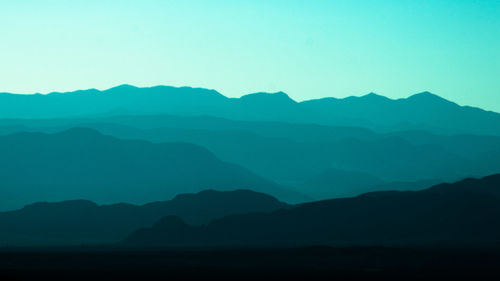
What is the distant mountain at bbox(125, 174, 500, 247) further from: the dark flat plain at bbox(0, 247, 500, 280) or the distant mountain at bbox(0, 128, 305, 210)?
the distant mountain at bbox(0, 128, 305, 210)

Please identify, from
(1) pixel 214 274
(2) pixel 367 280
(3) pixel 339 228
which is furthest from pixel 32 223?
(2) pixel 367 280

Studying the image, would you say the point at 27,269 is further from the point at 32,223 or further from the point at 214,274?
the point at 32,223

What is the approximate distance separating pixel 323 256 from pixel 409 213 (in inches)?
1470

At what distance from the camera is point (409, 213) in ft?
373

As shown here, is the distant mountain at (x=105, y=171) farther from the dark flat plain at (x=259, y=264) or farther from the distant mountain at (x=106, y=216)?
the dark flat plain at (x=259, y=264)

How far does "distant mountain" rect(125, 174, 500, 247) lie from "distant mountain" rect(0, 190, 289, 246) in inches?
594

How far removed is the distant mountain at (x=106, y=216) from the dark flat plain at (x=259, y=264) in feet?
118

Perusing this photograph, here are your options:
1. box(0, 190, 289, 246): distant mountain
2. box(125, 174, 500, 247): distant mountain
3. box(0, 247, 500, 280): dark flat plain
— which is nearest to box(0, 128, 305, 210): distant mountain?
box(0, 190, 289, 246): distant mountain

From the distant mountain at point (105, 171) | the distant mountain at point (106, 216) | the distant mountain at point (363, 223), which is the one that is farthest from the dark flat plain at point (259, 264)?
the distant mountain at point (105, 171)

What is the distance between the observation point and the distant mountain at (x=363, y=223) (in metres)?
107

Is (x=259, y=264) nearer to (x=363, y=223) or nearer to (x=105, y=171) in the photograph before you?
(x=363, y=223)

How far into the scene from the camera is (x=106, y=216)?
138 m

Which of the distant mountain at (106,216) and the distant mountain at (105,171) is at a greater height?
the distant mountain at (105,171)

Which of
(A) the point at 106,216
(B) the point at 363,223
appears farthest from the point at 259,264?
(A) the point at 106,216
